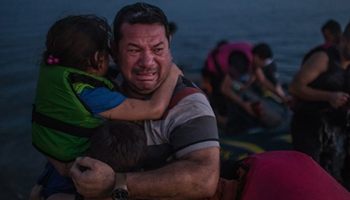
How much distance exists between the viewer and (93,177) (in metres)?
2.16

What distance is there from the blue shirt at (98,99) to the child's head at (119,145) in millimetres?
118

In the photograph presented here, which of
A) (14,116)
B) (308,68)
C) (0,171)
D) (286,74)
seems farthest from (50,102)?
(286,74)

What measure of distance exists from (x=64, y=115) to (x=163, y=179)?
552 mm

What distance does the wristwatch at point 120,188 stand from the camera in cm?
220

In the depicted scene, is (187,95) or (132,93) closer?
(187,95)

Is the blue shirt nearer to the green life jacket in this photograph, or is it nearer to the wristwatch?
the green life jacket

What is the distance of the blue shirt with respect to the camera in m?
2.34

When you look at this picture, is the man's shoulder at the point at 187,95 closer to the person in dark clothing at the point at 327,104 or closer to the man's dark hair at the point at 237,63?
the person in dark clothing at the point at 327,104

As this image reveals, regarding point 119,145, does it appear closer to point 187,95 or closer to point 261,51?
point 187,95

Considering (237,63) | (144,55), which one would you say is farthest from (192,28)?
(144,55)

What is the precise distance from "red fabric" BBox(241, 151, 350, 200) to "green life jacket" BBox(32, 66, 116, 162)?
2.55 feet

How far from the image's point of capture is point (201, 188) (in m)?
2.26

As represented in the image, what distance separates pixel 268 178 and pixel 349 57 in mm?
1982

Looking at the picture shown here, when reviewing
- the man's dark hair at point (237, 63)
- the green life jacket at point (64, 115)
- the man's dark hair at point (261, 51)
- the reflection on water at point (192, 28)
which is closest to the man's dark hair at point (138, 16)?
the green life jacket at point (64, 115)
